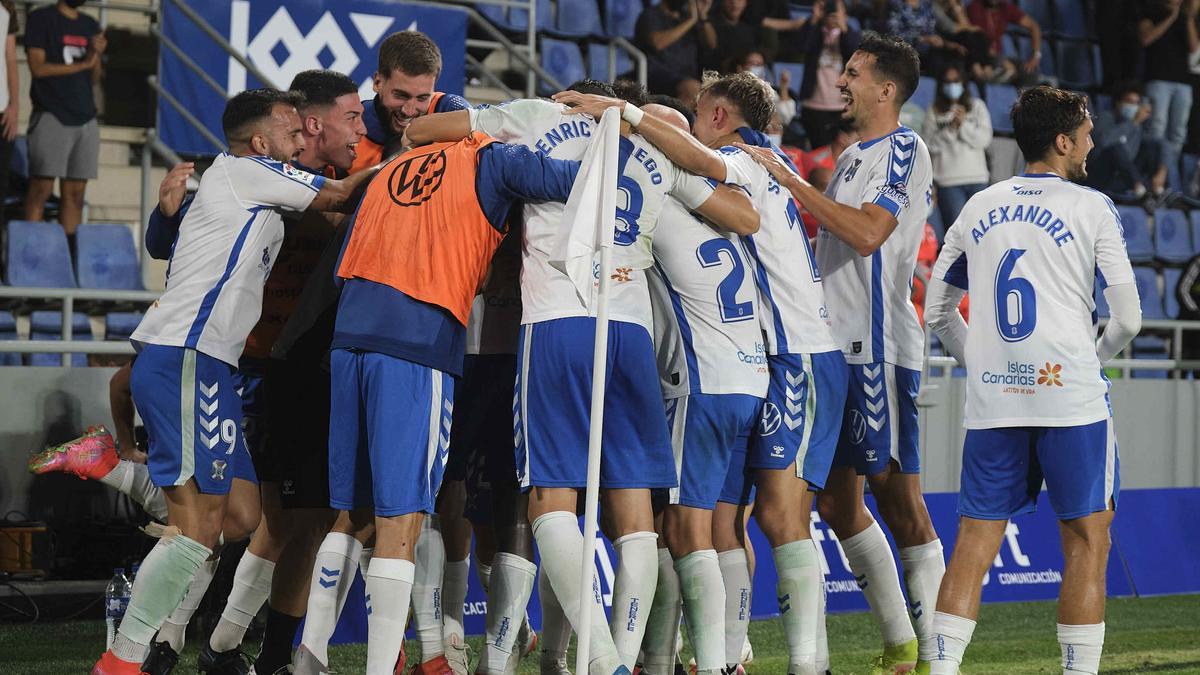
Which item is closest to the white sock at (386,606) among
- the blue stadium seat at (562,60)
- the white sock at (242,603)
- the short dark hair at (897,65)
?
the white sock at (242,603)

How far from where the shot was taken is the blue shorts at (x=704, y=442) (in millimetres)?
5172

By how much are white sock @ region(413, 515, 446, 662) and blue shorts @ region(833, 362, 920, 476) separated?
1.76 m

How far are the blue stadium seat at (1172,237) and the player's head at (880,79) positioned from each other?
10.3 meters

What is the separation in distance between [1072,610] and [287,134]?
3511 mm

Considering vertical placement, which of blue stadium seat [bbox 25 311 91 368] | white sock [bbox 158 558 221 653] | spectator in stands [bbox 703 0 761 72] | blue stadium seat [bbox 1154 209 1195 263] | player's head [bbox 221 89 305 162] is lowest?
white sock [bbox 158 558 221 653]

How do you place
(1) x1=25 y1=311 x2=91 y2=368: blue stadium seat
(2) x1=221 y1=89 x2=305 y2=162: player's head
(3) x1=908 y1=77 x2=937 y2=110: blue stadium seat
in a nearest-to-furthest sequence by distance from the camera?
(2) x1=221 y1=89 x2=305 y2=162: player's head
(1) x1=25 y1=311 x2=91 y2=368: blue stadium seat
(3) x1=908 y1=77 x2=937 y2=110: blue stadium seat

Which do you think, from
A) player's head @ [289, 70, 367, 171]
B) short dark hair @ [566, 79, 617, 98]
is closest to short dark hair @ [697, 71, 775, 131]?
short dark hair @ [566, 79, 617, 98]

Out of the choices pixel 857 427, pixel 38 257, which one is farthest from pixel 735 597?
pixel 38 257

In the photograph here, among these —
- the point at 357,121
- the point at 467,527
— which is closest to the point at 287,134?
the point at 357,121

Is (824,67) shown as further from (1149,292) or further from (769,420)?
(769,420)

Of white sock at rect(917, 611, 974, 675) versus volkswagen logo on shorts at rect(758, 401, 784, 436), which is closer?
white sock at rect(917, 611, 974, 675)

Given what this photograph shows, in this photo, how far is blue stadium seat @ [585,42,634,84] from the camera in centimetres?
1321

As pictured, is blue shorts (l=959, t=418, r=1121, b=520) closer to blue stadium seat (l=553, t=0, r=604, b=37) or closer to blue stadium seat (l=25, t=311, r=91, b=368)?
blue stadium seat (l=25, t=311, r=91, b=368)

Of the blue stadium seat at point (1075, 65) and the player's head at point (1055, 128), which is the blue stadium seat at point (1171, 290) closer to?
the blue stadium seat at point (1075, 65)
